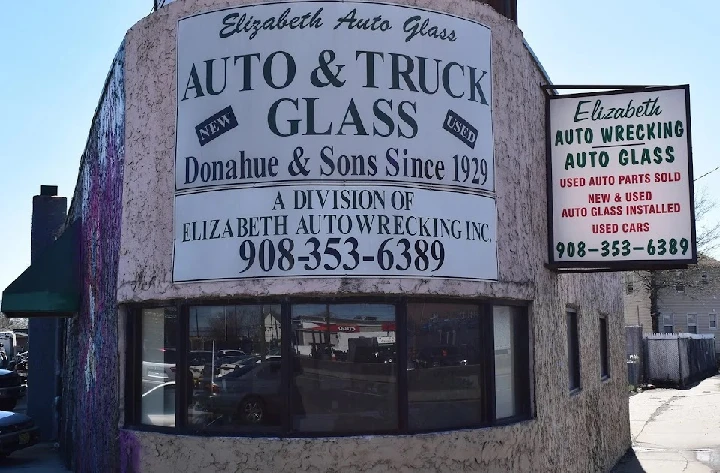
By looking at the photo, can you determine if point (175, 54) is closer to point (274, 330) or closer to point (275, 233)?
point (275, 233)

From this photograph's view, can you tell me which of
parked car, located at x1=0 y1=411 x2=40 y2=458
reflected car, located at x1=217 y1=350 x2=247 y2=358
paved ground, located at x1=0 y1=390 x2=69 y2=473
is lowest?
paved ground, located at x1=0 y1=390 x2=69 y2=473

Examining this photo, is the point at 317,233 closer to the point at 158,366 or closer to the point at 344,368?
the point at 344,368

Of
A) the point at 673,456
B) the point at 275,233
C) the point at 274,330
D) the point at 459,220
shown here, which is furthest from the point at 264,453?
the point at 673,456

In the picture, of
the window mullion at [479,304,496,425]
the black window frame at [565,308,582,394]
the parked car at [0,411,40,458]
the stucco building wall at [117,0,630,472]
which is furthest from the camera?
the parked car at [0,411,40,458]

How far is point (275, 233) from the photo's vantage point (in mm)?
7297

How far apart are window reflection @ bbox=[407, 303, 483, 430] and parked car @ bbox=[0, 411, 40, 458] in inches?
397

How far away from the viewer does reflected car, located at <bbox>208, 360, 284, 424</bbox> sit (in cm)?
735

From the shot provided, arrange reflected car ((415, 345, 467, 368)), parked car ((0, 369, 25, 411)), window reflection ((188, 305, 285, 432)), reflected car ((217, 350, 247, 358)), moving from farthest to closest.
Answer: parked car ((0, 369, 25, 411))
reflected car ((415, 345, 467, 368))
reflected car ((217, 350, 247, 358))
window reflection ((188, 305, 285, 432))

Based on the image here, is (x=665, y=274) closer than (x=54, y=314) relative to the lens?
No

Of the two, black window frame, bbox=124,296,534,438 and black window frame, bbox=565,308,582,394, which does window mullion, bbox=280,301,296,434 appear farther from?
black window frame, bbox=565,308,582,394

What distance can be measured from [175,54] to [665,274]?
162ft

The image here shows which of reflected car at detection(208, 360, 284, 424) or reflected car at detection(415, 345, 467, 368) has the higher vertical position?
reflected car at detection(415, 345, 467, 368)

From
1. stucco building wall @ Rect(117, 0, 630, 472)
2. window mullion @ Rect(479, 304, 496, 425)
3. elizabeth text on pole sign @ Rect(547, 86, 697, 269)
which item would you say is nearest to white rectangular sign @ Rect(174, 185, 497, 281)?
stucco building wall @ Rect(117, 0, 630, 472)

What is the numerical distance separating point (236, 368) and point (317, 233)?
1.52 metres
